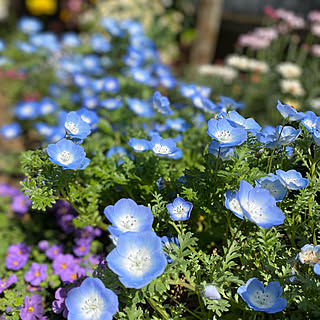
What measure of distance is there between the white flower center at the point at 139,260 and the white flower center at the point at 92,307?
0.12 m

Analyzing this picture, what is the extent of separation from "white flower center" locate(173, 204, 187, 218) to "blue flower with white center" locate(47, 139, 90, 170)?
328 millimetres

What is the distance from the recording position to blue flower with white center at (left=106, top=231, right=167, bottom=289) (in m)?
0.88

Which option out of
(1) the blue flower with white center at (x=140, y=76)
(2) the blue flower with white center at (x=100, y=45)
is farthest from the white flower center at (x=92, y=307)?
(2) the blue flower with white center at (x=100, y=45)

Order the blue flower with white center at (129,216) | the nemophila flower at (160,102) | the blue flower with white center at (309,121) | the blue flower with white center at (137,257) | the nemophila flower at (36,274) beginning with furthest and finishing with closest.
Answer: the nemophila flower at (160,102) < the nemophila flower at (36,274) < the blue flower with white center at (309,121) < the blue flower with white center at (129,216) < the blue flower with white center at (137,257)

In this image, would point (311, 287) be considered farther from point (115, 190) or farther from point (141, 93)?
point (141, 93)

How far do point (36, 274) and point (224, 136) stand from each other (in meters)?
1.07

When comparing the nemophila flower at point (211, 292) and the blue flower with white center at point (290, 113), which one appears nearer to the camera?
the nemophila flower at point (211, 292)

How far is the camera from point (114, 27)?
11.7ft

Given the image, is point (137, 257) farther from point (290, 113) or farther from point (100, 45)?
point (100, 45)

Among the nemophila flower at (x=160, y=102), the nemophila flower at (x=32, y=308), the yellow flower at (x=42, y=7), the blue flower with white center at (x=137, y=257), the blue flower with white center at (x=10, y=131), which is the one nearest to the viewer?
the blue flower with white center at (x=137, y=257)

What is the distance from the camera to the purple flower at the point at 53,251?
172 cm

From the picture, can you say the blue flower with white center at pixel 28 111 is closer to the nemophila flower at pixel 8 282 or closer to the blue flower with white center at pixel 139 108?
the blue flower with white center at pixel 139 108

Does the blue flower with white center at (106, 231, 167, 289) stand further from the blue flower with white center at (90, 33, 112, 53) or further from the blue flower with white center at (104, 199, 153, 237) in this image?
the blue flower with white center at (90, 33, 112, 53)

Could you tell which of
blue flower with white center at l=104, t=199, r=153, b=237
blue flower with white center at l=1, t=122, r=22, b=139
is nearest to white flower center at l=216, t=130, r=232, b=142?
blue flower with white center at l=104, t=199, r=153, b=237
